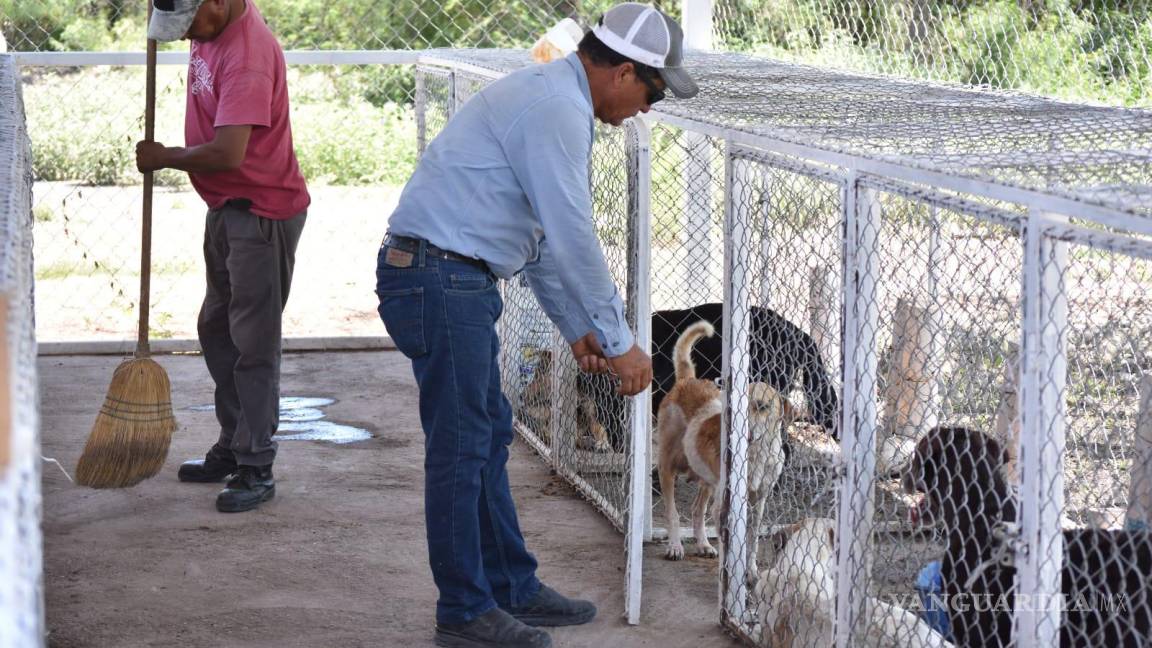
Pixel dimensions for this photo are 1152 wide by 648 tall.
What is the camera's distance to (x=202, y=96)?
4.64 m

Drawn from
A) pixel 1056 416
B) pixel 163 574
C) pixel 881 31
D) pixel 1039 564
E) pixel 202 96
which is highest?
pixel 881 31

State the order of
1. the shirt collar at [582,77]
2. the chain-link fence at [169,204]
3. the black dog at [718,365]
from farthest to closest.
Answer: the chain-link fence at [169,204] < the black dog at [718,365] < the shirt collar at [582,77]

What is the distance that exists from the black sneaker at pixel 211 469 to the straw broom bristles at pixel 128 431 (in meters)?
0.52

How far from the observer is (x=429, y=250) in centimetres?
336

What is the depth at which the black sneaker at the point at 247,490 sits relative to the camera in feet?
15.8

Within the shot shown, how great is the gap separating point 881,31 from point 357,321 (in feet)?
11.8

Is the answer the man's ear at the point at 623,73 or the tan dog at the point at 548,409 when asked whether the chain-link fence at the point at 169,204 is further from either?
the man's ear at the point at 623,73

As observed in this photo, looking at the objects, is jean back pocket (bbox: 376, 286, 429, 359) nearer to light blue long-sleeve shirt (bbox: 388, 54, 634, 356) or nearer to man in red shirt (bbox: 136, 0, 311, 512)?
light blue long-sleeve shirt (bbox: 388, 54, 634, 356)

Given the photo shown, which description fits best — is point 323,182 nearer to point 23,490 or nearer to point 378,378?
point 378,378

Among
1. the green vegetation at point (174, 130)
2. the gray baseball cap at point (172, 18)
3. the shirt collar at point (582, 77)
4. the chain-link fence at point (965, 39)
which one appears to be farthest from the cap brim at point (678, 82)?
the green vegetation at point (174, 130)

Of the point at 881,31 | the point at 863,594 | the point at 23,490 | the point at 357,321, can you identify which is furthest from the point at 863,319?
the point at 357,321

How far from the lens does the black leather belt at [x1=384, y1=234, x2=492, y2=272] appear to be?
3.36 meters

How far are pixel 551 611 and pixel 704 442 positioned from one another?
2.71ft

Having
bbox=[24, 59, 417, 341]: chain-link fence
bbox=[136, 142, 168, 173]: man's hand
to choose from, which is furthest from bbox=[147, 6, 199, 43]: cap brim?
bbox=[24, 59, 417, 341]: chain-link fence
